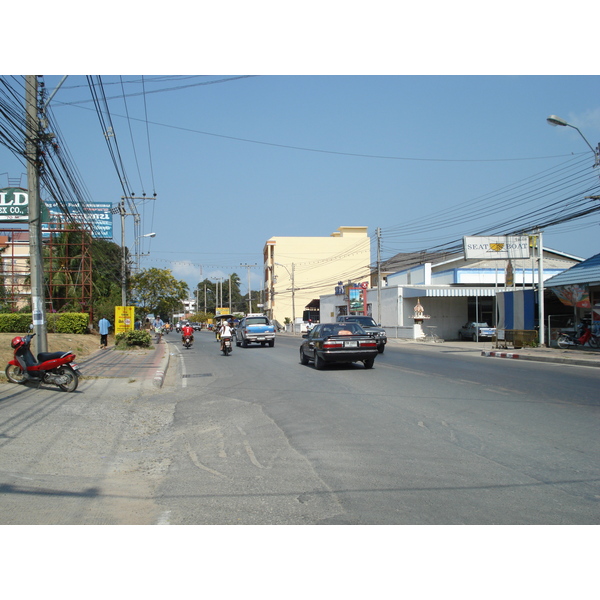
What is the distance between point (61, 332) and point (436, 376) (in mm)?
25162

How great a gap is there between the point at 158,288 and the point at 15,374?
30.1 m

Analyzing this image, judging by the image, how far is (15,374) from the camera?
13.1 metres

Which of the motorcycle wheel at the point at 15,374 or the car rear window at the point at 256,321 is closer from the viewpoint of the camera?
the motorcycle wheel at the point at 15,374

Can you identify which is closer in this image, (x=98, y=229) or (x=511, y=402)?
(x=511, y=402)

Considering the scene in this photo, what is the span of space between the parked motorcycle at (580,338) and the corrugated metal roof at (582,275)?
7.12ft

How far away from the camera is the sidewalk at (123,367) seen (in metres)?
16.7

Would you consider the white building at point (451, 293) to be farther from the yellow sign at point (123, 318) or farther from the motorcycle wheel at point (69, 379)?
the motorcycle wheel at point (69, 379)

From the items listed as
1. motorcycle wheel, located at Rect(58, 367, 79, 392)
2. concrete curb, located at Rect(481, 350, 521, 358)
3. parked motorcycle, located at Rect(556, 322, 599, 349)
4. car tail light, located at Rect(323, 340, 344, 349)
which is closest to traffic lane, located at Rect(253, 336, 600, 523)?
car tail light, located at Rect(323, 340, 344, 349)

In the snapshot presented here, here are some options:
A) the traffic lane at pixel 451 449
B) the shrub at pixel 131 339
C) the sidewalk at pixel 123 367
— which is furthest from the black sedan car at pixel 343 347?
the shrub at pixel 131 339

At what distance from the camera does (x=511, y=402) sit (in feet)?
36.0

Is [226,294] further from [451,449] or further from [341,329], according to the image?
[451,449]

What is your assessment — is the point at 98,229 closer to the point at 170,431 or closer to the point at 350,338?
the point at 350,338

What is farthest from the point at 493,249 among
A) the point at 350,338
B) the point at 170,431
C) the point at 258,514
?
the point at 258,514

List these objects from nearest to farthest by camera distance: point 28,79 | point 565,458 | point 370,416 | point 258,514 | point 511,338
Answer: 1. point 258,514
2. point 565,458
3. point 370,416
4. point 28,79
5. point 511,338
